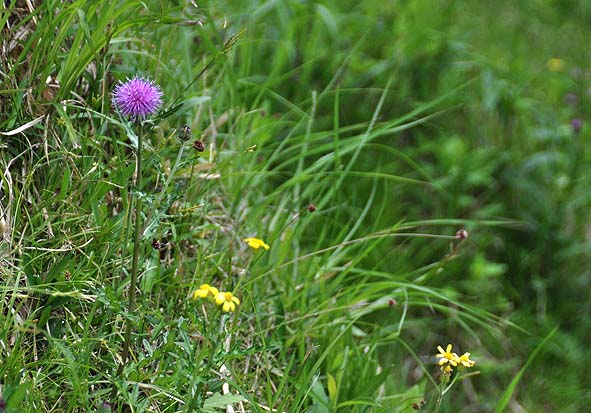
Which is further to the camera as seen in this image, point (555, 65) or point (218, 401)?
point (555, 65)

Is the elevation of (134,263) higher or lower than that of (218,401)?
higher

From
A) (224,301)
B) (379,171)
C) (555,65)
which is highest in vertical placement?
(224,301)

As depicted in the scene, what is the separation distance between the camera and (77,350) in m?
1.65

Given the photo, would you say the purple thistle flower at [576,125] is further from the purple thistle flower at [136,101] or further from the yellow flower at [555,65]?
the purple thistle flower at [136,101]

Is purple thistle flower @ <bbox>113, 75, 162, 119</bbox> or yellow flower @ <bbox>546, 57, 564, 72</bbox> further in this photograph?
yellow flower @ <bbox>546, 57, 564, 72</bbox>

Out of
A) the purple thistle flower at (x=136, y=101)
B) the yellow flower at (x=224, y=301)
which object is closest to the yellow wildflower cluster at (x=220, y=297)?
the yellow flower at (x=224, y=301)

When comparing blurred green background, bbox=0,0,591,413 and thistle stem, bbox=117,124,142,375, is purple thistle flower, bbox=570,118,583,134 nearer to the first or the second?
blurred green background, bbox=0,0,591,413

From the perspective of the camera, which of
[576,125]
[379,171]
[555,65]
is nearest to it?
[379,171]

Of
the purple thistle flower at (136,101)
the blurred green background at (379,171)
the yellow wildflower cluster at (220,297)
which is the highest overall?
the purple thistle flower at (136,101)

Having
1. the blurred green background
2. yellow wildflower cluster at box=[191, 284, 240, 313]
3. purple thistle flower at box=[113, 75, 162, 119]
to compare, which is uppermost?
purple thistle flower at box=[113, 75, 162, 119]

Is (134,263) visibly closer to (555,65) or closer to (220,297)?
(220,297)

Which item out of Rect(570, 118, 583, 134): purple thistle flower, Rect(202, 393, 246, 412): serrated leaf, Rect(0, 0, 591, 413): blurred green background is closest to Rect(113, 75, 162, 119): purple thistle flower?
Rect(0, 0, 591, 413): blurred green background

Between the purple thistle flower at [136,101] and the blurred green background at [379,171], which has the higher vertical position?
the purple thistle flower at [136,101]

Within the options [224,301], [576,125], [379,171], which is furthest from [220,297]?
[576,125]
